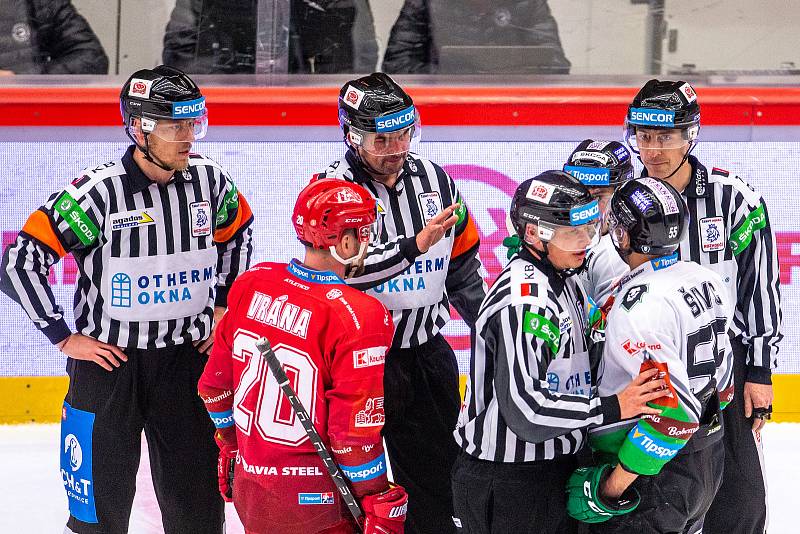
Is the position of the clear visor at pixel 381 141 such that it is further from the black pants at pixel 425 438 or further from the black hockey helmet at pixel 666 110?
the black hockey helmet at pixel 666 110

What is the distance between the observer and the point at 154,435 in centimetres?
339

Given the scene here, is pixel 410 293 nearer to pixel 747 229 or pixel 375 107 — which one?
pixel 375 107

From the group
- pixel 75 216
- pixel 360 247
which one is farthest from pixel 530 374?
pixel 75 216

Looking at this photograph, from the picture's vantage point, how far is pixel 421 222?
3373 millimetres

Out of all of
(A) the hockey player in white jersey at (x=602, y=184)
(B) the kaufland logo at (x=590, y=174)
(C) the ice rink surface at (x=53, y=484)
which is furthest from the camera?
(C) the ice rink surface at (x=53, y=484)

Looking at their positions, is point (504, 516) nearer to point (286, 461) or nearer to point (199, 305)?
point (286, 461)

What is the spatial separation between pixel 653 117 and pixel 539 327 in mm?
1148

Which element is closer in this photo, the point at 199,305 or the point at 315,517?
the point at 315,517

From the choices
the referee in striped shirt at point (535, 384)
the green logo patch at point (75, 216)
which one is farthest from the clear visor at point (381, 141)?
the green logo patch at point (75, 216)

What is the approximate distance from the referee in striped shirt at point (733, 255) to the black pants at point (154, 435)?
1570 mm

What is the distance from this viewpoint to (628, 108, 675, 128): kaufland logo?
3340 mm

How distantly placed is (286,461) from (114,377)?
3.07ft

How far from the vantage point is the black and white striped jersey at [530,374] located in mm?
2492

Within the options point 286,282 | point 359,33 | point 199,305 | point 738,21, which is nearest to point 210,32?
point 359,33
